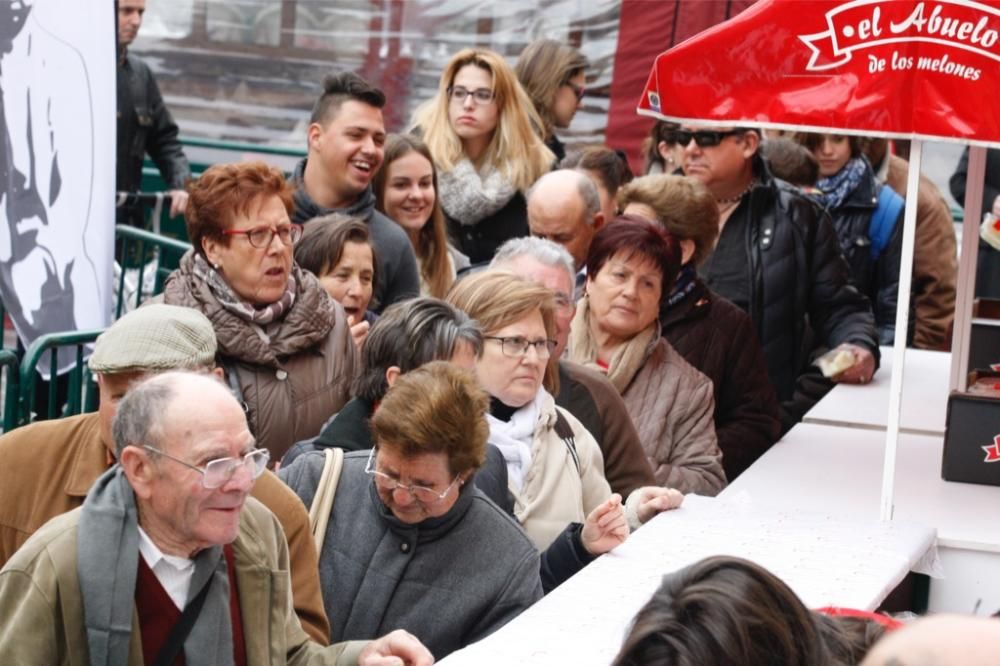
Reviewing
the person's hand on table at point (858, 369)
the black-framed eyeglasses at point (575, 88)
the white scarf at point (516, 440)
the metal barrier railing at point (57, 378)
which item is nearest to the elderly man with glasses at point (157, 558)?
the white scarf at point (516, 440)

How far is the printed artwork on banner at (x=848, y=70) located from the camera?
480 cm

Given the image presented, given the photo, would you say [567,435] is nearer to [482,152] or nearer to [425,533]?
[425,533]

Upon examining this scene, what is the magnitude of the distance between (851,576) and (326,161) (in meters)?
3.08

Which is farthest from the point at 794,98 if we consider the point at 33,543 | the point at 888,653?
the point at 888,653

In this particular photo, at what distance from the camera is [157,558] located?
335 cm

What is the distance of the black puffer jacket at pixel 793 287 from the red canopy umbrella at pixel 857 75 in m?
2.02

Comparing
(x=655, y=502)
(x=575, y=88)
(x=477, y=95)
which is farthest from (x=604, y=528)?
(x=575, y=88)


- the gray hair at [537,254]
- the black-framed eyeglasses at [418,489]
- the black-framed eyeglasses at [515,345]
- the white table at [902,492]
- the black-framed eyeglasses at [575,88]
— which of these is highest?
the black-framed eyeglasses at [575,88]

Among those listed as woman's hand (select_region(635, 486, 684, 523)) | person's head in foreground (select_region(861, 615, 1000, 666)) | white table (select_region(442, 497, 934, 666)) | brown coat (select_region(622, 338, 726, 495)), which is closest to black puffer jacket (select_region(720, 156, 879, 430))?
brown coat (select_region(622, 338, 726, 495))

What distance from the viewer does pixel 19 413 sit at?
5.70 m

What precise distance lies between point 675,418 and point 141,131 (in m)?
4.86

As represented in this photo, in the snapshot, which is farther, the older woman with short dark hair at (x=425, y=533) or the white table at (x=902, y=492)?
the white table at (x=902, y=492)

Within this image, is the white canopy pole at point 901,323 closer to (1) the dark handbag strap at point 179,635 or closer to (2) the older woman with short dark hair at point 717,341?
(2) the older woman with short dark hair at point 717,341

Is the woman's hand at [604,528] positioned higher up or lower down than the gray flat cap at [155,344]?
lower down
